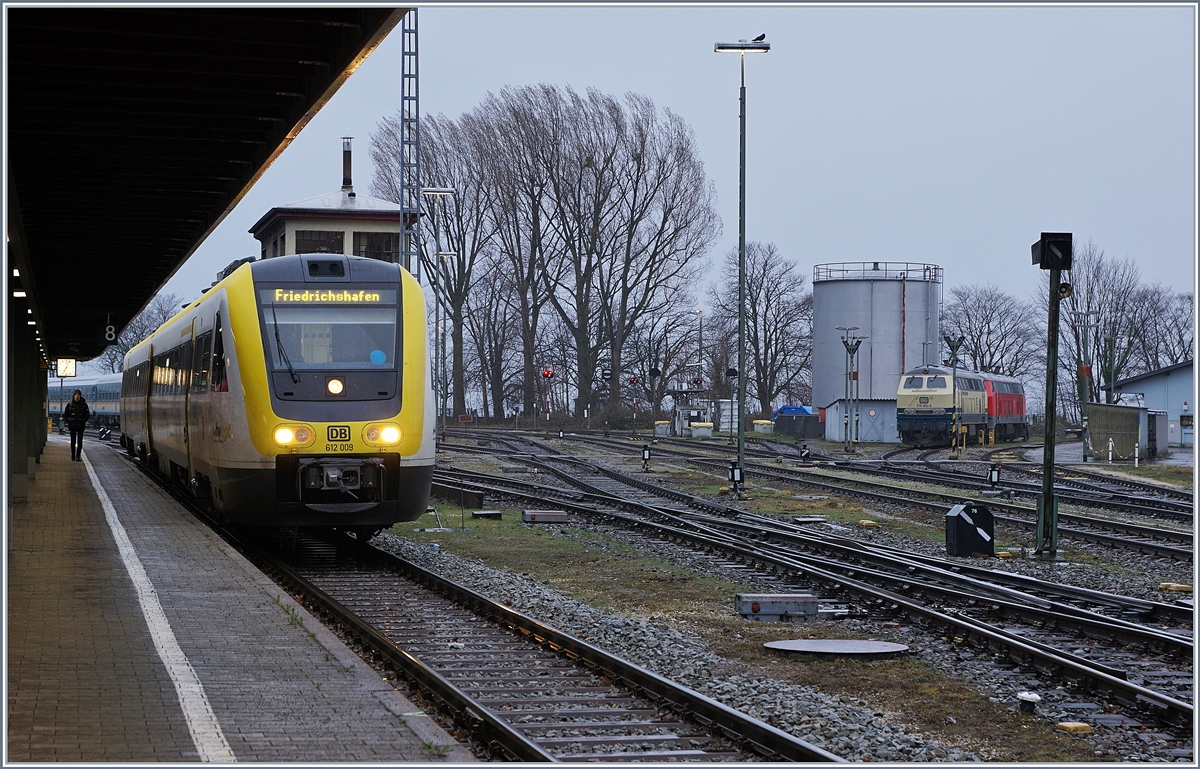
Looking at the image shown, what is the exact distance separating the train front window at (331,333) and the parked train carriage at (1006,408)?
145ft

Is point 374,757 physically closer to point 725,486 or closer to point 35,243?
point 35,243

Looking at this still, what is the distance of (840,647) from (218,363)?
8.55 m

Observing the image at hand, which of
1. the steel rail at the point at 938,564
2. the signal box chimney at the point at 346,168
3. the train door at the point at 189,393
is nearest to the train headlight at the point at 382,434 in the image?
the train door at the point at 189,393

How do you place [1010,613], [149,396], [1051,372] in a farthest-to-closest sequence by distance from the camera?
[149,396] < [1051,372] < [1010,613]

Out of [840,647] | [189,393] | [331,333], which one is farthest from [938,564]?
[189,393]

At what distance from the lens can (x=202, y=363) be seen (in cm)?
1683

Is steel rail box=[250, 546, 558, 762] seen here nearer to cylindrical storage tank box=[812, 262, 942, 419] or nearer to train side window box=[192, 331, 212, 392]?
train side window box=[192, 331, 212, 392]

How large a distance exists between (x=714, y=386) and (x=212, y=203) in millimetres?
68042

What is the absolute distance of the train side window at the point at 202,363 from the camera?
53.5 ft

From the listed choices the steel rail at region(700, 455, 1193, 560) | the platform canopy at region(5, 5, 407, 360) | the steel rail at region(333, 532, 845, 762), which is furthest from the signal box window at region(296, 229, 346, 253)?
the steel rail at region(333, 532, 845, 762)

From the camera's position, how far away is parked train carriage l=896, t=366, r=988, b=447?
49.9m

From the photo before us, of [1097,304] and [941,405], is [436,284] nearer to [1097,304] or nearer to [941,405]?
[941,405]

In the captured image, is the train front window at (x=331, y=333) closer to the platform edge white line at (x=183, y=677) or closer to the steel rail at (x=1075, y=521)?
the platform edge white line at (x=183, y=677)

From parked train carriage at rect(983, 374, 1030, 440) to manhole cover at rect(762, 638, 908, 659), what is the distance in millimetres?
46744
